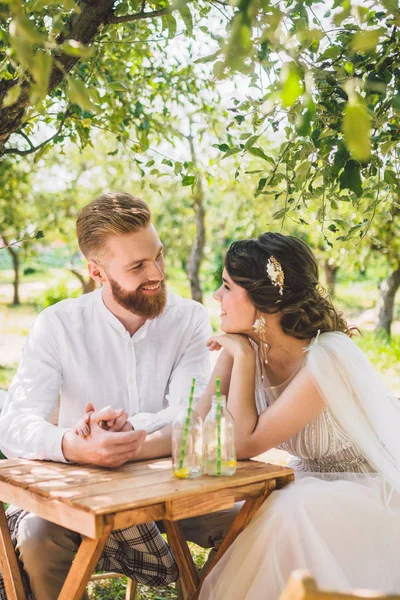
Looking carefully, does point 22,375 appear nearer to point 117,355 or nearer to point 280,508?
point 117,355

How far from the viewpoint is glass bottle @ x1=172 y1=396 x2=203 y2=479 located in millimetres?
2415

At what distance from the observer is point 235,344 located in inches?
120

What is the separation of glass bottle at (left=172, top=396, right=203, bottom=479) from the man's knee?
605mm

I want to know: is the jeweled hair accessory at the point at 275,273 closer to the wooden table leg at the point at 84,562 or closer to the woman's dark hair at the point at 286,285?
the woman's dark hair at the point at 286,285

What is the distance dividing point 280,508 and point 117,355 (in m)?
1.24

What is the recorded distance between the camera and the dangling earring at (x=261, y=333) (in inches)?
124

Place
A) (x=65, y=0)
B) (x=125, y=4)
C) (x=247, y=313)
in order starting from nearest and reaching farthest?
(x=65, y=0), (x=125, y=4), (x=247, y=313)

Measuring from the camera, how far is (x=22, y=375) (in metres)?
3.17

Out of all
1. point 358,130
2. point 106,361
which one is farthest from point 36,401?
point 358,130

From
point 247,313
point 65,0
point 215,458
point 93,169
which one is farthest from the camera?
point 93,169

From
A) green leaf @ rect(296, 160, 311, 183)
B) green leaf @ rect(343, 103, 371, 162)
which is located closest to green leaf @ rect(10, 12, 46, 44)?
green leaf @ rect(343, 103, 371, 162)

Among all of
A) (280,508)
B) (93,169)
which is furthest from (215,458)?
(93,169)

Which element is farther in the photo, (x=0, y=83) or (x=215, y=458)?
(x=0, y=83)

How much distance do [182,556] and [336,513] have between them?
0.64 m
